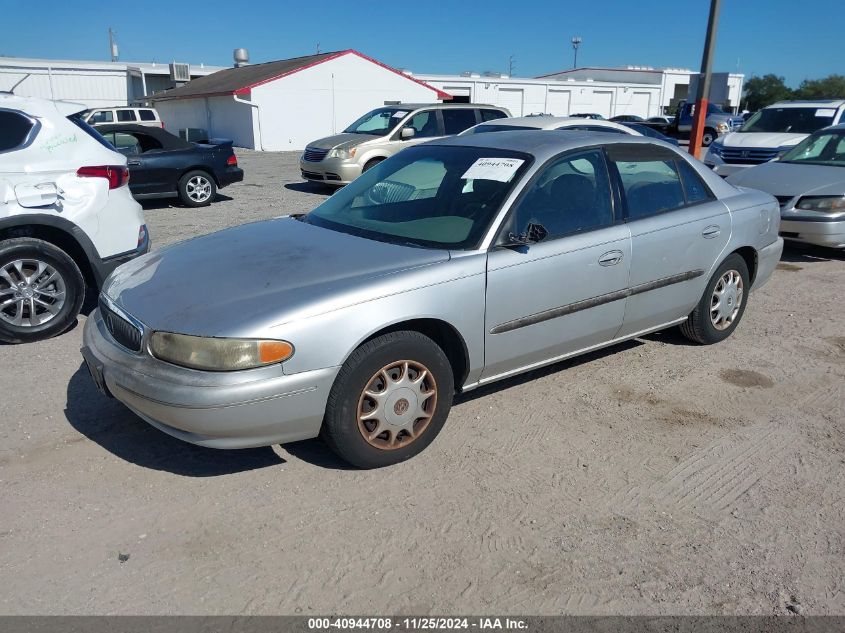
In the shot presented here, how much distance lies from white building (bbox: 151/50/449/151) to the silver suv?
54.8 ft

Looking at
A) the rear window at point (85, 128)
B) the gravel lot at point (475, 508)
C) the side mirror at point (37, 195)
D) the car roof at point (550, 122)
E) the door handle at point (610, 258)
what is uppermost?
the rear window at point (85, 128)

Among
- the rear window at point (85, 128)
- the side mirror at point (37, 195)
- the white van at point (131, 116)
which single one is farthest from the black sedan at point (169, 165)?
the white van at point (131, 116)

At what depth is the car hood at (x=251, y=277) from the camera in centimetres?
319

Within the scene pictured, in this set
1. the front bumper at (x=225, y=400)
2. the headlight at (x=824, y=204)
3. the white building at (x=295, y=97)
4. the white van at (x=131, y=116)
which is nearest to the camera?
the front bumper at (x=225, y=400)

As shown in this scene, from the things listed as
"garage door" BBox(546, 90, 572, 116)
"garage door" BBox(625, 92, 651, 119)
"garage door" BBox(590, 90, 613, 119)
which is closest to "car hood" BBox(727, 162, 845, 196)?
"garage door" BBox(546, 90, 572, 116)

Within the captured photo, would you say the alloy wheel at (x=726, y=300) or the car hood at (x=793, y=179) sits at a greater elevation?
the car hood at (x=793, y=179)

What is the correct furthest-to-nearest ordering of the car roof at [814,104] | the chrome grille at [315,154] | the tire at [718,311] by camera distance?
the chrome grille at [315,154] → the car roof at [814,104] → the tire at [718,311]

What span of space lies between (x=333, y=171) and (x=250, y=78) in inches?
813

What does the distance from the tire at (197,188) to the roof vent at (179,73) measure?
31.9m

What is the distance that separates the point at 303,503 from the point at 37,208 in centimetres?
340

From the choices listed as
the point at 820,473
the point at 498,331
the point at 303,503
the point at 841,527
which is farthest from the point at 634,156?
the point at 303,503

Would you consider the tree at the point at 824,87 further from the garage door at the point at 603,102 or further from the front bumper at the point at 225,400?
the front bumper at the point at 225,400

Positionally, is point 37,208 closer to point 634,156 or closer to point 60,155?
point 60,155

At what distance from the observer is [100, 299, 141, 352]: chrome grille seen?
3.35 m
